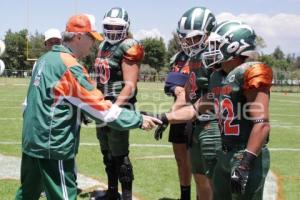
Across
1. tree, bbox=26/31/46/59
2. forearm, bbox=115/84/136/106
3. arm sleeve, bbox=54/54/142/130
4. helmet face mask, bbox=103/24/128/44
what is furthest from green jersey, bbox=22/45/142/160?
tree, bbox=26/31/46/59

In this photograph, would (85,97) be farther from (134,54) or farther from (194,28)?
(134,54)

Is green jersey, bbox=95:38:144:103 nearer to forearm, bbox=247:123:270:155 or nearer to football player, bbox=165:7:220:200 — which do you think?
football player, bbox=165:7:220:200

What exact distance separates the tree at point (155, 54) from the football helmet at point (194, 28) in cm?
8796

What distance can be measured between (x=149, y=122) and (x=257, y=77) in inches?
41.5

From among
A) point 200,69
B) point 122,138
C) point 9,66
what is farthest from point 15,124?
point 9,66

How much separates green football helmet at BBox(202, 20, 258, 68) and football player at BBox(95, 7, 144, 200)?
162cm

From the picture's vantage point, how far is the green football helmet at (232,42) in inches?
171

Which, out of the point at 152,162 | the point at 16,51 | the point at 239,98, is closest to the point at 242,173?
the point at 239,98

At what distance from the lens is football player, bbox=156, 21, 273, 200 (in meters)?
4.03

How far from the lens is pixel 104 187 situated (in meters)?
7.22

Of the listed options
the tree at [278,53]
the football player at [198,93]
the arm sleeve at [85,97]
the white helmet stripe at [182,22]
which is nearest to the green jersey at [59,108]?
the arm sleeve at [85,97]

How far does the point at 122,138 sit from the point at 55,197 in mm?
2104

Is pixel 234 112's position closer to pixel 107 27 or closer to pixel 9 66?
pixel 107 27

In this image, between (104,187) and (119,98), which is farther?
(104,187)
